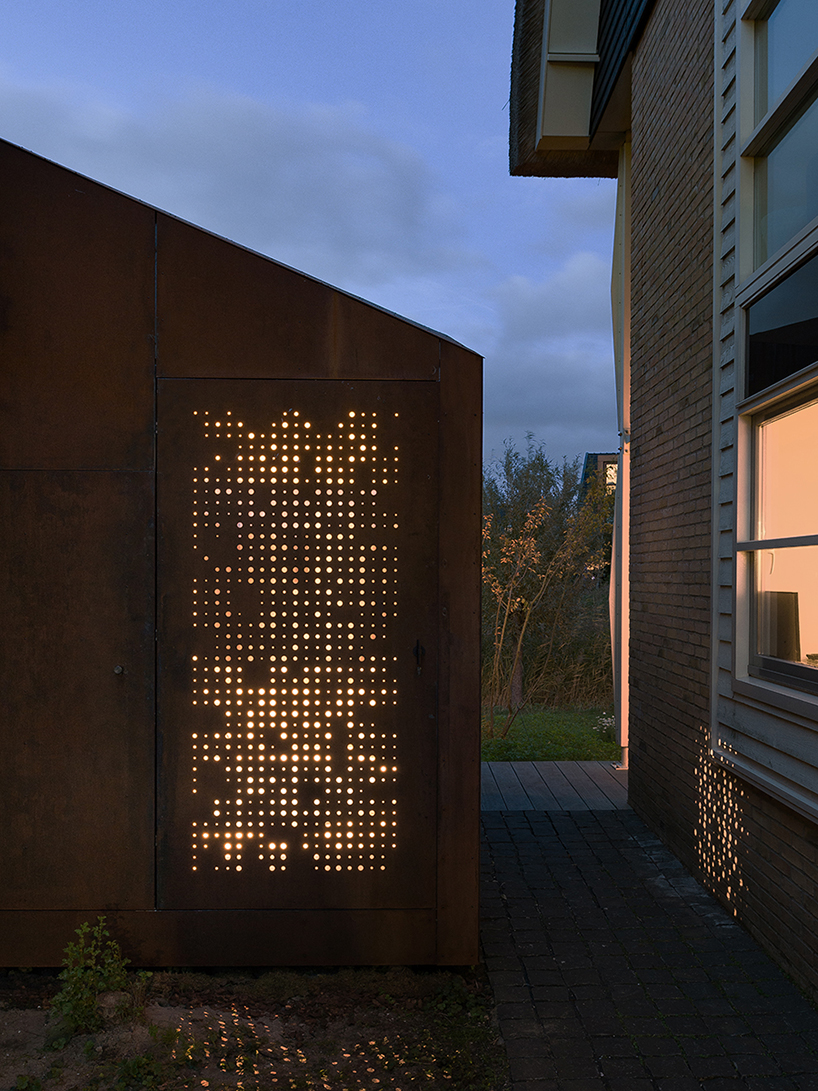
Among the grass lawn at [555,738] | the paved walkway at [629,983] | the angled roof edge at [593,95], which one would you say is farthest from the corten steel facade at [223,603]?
the angled roof edge at [593,95]

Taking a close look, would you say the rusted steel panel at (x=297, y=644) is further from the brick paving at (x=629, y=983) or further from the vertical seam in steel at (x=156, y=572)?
the brick paving at (x=629, y=983)

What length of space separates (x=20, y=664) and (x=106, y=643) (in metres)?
0.40

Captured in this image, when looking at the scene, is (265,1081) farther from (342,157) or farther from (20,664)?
(342,157)

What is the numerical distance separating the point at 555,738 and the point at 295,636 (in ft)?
20.0

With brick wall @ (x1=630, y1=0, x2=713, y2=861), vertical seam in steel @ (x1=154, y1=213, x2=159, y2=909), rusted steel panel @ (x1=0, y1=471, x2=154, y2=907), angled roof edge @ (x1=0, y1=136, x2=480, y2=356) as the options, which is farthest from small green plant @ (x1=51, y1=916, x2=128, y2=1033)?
brick wall @ (x1=630, y1=0, x2=713, y2=861)

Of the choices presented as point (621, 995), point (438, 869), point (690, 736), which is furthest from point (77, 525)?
point (690, 736)

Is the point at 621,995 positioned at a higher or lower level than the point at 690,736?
lower

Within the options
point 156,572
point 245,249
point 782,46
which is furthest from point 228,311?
point 782,46

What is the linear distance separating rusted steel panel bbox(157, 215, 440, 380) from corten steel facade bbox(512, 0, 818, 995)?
6.30ft

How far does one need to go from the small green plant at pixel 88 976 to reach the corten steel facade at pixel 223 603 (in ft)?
0.30

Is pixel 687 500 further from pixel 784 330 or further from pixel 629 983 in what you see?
pixel 629 983

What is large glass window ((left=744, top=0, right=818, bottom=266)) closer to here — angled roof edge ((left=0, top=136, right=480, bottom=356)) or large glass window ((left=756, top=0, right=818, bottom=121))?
large glass window ((left=756, top=0, right=818, bottom=121))

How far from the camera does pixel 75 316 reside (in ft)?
11.6

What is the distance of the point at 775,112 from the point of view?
12.9ft
